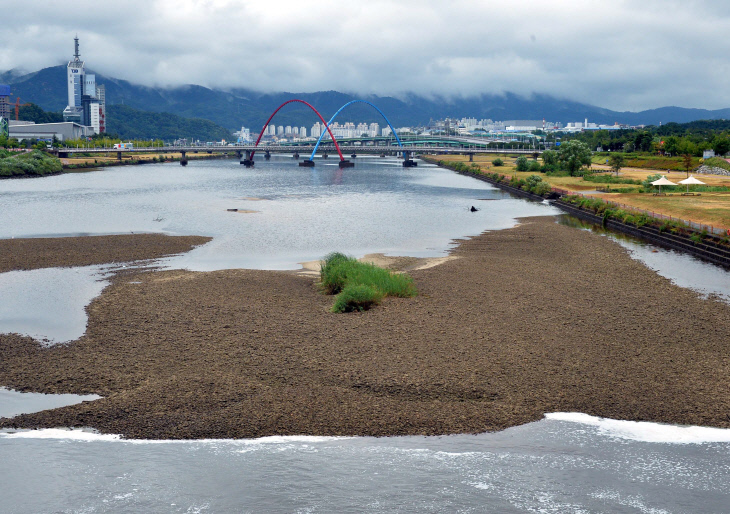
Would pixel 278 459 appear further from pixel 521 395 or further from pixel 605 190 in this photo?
pixel 605 190

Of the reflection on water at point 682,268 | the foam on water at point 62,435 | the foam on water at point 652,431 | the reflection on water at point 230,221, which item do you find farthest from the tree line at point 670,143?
the foam on water at point 62,435

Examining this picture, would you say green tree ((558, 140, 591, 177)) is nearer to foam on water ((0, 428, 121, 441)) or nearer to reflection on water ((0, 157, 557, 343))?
reflection on water ((0, 157, 557, 343))

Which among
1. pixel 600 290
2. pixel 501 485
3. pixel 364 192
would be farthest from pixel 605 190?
pixel 501 485

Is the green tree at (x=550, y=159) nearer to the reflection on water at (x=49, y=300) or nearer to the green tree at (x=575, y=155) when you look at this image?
the green tree at (x=575, y=155)

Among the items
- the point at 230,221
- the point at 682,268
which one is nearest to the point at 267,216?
the point at 230,221

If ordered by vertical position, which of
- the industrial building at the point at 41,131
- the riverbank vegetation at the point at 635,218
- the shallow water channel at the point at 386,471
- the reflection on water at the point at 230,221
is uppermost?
the industrial building at the point at 41,131

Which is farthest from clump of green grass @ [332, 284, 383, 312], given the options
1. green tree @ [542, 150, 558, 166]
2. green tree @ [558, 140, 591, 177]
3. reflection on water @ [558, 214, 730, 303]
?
green tree @ [542, 150, 558, 166]
